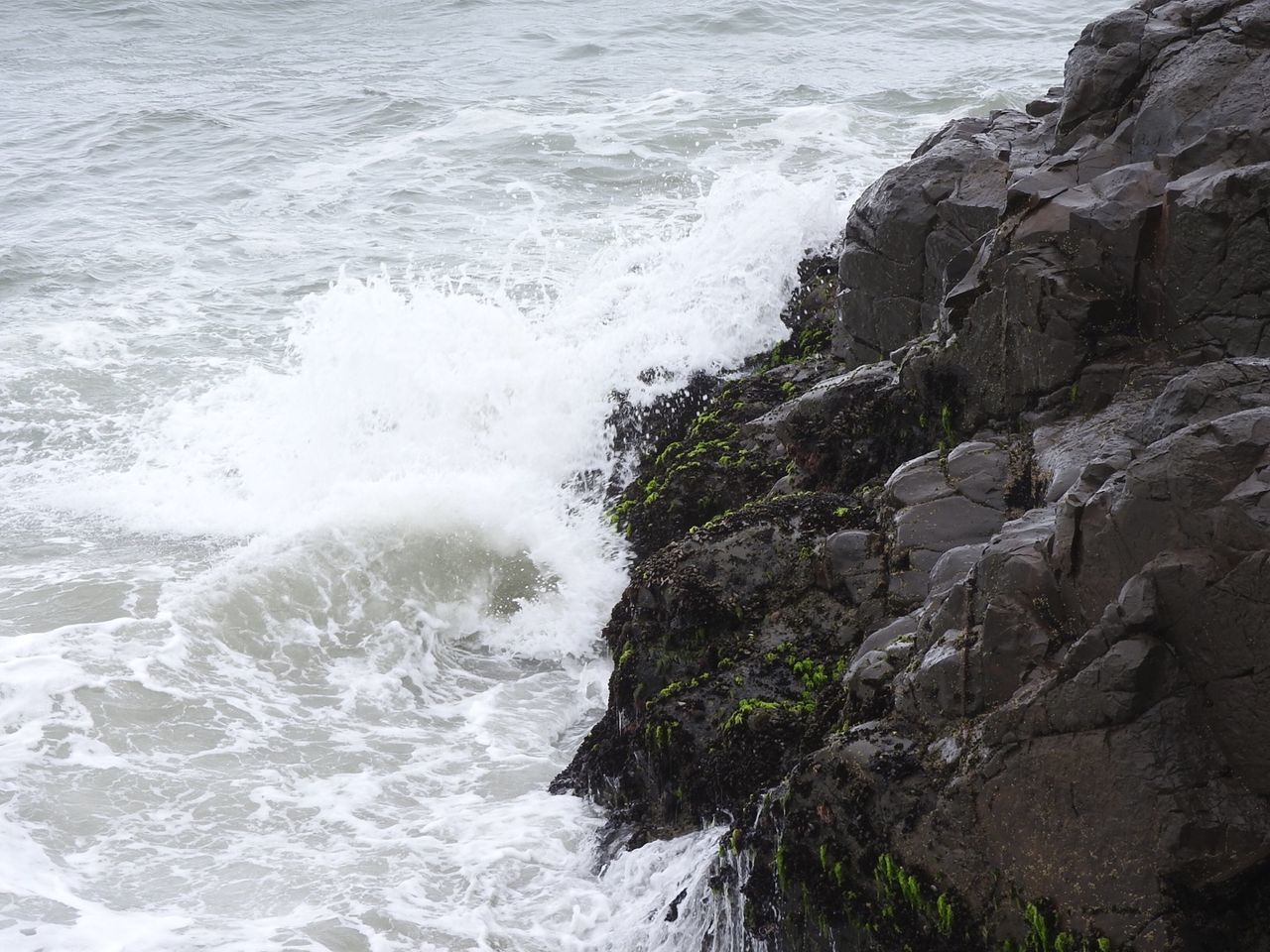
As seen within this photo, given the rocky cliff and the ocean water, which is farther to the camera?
the ocean water

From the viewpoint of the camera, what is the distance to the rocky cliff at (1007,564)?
13.9ft

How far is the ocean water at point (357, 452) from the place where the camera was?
22.4ft

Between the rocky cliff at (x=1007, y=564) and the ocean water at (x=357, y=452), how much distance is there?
0.87 metres

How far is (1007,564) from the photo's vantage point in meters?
4.82

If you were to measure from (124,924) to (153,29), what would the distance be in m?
26.4

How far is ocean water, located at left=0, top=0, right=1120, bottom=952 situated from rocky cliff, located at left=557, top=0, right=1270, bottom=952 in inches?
34.2

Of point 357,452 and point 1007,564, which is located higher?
point 1007,564

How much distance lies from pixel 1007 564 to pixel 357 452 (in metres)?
7.86

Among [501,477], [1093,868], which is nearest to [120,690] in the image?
[501,477]

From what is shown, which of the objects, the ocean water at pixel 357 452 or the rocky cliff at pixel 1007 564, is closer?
the rocky cliff at pixel 1007 564

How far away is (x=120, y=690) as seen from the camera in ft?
27.1

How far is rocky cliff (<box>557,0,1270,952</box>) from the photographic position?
4246 millimetres

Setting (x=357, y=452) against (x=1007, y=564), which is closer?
(x=1007, y=564)

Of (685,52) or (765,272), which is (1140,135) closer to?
(765,272)
